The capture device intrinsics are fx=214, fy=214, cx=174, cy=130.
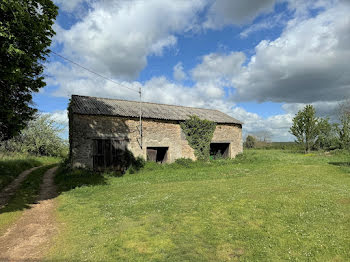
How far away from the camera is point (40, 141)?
32281 millimetres

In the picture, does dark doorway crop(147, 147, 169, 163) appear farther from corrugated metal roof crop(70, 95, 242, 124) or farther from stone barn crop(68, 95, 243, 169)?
corrugated metal roof crop(70, 95, 242, 124)

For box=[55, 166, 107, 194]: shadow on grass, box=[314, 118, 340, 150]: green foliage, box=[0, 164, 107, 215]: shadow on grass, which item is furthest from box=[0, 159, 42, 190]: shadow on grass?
box=[314, 118, 340, 150]: green foliage

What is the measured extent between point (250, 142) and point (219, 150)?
38.6 meters

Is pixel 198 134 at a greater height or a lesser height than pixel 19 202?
greater

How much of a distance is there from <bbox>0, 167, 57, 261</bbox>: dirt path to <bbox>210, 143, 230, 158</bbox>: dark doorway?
65.1 ft

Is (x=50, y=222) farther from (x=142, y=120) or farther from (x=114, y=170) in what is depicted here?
(x=142, y=120)

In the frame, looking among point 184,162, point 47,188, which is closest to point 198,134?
point 184,162

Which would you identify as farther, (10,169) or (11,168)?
(11,168)

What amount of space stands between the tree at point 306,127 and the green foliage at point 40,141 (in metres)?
38.8

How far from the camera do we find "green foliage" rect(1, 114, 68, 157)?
29938mm

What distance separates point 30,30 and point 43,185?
10.7 meters

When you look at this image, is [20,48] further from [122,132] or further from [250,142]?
[250,142]

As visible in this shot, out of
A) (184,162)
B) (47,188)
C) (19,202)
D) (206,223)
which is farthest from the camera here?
(184,162)

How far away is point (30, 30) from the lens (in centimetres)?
861
